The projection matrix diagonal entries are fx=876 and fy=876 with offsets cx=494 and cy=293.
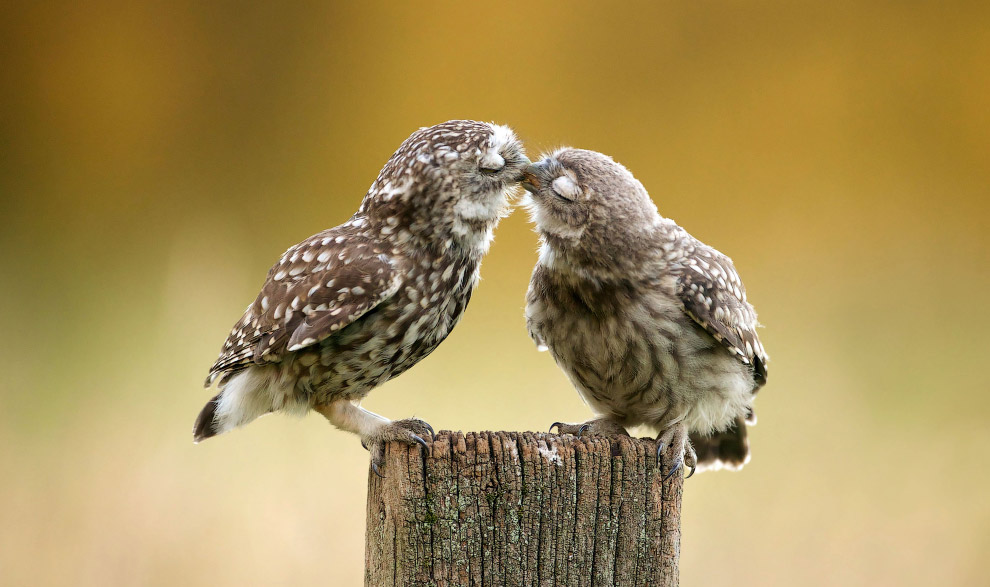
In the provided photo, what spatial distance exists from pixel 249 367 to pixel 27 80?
3.41 metres

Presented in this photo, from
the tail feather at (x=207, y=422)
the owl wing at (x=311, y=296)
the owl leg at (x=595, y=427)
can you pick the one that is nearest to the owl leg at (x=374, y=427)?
the owl wing at (x=311, y=296)

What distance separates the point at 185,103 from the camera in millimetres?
5477

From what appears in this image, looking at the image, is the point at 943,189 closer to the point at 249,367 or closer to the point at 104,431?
the point at 249,367

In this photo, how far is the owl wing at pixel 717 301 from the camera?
10.5 ft

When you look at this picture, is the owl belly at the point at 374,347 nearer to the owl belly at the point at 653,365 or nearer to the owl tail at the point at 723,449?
the owl belly at the point at 653,365

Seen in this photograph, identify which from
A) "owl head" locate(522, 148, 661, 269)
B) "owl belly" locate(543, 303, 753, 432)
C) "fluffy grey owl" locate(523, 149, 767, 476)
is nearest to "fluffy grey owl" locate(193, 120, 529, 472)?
"owl head" locate(522, 148, 661, 269)

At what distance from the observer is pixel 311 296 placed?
118 inches

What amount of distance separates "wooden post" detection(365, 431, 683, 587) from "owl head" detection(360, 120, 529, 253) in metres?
0.99

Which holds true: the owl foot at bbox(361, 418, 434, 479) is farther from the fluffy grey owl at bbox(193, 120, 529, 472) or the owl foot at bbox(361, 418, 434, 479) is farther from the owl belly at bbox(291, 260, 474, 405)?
the owl belly at bbox(291, 260, 474, 405)

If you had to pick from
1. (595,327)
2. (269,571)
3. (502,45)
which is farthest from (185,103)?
(595,327)

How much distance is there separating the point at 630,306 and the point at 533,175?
0.59m

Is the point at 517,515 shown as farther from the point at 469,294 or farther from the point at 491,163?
the point at 491,163

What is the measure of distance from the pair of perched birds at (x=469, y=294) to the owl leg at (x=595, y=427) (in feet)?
0.09

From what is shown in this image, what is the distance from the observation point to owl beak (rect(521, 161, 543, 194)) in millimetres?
3158
